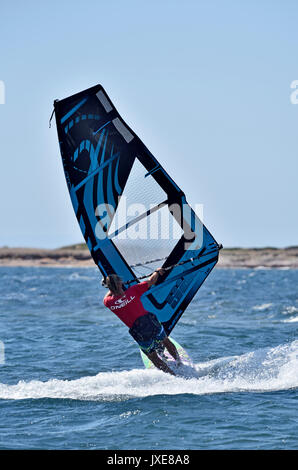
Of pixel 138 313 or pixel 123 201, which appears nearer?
pixel 138 313

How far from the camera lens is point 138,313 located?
975 centimetres

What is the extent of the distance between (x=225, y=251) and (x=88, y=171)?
349 feet

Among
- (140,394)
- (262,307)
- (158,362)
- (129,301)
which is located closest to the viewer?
(140,394)

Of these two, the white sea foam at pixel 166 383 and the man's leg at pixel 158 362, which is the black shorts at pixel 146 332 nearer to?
the man's leg at pixel 158 362

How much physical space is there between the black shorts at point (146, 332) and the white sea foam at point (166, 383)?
0.39 meters

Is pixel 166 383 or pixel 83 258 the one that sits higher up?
pixel 166 383

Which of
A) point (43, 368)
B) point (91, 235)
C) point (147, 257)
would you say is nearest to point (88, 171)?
point (91, 235)

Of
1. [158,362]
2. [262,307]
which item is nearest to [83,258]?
[262,307]

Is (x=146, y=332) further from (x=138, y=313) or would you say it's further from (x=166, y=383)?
(x=166, y=383)

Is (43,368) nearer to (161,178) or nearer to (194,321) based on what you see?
(161,178)

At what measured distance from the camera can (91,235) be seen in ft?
35.1

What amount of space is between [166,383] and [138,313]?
1.12 metres

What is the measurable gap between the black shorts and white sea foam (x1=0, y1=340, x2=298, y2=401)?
1.30 feet

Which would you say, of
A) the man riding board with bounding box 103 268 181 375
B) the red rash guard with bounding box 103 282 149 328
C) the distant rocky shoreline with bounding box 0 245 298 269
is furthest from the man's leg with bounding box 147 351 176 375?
the distant rocky shoreline with bounding box 0 245 298 269
